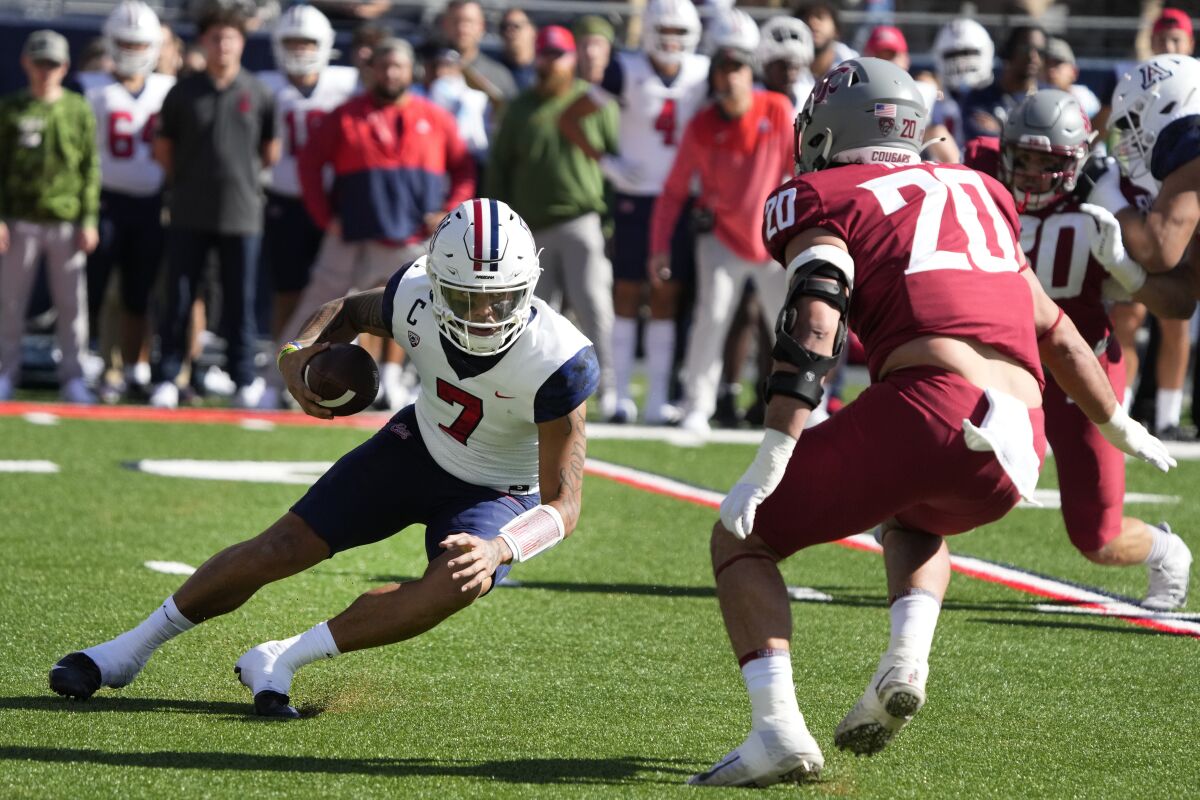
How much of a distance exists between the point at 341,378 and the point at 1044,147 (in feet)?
7.79

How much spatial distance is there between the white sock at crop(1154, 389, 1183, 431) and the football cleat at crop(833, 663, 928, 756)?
21.0 feet

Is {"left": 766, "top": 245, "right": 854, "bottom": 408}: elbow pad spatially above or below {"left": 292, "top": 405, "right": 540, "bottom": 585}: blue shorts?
above

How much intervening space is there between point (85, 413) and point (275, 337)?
1254mm

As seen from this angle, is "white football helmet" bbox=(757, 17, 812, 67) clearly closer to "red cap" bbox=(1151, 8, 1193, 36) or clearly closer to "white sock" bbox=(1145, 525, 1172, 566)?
"red cap" bbox=(1151, 8, 1193, 36)

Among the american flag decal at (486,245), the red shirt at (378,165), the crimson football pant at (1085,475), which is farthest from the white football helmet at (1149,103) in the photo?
Answer: the red shirt at (378,165)

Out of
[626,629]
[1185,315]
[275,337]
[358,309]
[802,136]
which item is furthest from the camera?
[275,337]

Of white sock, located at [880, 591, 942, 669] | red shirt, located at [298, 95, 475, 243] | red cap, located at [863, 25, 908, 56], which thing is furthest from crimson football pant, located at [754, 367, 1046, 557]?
red cap, located at [863, 25, 908, 56]

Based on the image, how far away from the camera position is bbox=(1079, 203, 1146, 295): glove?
5219 mm

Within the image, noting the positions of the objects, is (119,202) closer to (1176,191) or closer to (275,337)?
(275,337)

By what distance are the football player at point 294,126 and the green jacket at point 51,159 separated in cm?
107

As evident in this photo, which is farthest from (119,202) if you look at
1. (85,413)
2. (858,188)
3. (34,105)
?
(858,188)

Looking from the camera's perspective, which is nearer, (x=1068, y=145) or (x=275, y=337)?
(x=1068, y=145)

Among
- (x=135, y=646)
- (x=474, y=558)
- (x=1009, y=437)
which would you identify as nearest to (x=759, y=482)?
(x=1009, y=437)

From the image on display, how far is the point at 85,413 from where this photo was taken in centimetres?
961
